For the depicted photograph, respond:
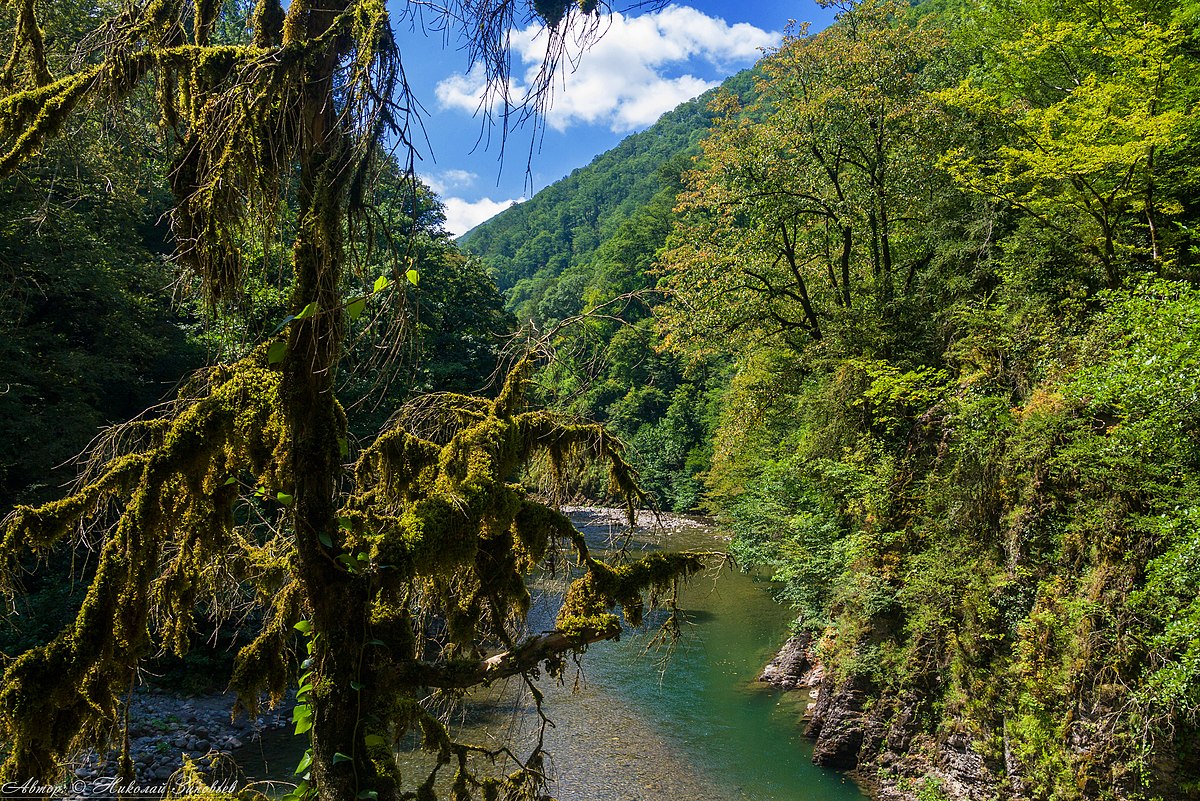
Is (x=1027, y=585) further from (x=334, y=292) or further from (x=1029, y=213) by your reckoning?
(x=334, y=292)

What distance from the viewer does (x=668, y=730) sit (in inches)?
440

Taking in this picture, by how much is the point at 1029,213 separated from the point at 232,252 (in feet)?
44.1

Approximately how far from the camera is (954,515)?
9.96 meters

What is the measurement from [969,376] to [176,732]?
43.9 ft

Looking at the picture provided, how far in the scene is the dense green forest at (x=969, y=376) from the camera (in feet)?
24.0

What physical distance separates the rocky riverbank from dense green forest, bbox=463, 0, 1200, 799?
7767mm

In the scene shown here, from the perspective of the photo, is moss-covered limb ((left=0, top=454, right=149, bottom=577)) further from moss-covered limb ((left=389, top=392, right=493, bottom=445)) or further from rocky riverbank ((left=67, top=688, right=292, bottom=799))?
rocky riverbank ((left=67, top=688, right=292, bottom=799))

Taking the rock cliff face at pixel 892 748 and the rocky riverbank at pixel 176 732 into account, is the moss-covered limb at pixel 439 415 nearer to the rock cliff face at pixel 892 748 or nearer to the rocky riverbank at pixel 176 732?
the rocky riverbank at pixel 176 732

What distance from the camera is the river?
959cm

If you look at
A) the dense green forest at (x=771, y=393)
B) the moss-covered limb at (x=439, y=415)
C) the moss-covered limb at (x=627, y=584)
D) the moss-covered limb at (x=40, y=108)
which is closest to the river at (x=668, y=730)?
the dense green forest at (x=771, y=393)

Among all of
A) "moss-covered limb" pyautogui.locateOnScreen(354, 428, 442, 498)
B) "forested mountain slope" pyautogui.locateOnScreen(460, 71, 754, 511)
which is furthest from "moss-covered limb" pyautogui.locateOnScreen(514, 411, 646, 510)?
"moss-covered limb" pyautogui.locateOnScreen(354, 428, 442, 498)

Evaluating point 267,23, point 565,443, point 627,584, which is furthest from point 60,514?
point 627,584

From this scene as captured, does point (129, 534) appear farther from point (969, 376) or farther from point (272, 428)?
point (969, 376)

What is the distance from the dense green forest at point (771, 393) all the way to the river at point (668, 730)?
106 cm
